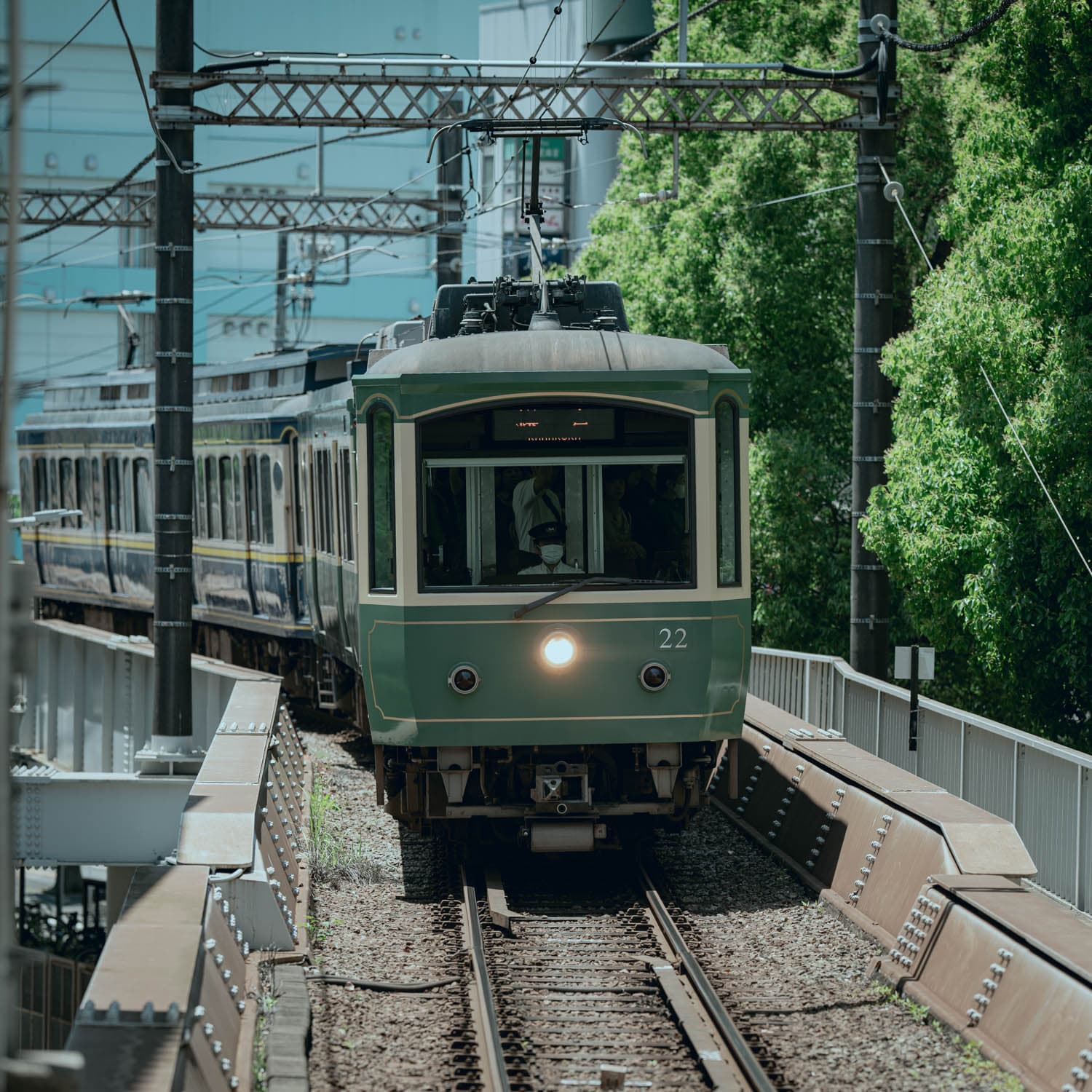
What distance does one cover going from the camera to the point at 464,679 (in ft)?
35.1

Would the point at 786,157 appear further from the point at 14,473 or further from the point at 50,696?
the point at 14,473

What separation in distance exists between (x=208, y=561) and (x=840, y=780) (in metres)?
12.8

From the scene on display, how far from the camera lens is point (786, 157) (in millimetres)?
22297

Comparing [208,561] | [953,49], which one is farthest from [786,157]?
[208,561]

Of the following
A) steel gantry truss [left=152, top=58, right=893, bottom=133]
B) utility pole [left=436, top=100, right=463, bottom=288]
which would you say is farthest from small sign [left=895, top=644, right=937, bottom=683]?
utility pole [left=436, top=100, right=463, bottom=288]

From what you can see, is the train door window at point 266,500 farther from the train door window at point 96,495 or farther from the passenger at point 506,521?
the passenger at point 506,521

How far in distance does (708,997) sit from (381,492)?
371 centimetres

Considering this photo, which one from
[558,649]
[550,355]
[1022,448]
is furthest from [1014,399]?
[558,649]

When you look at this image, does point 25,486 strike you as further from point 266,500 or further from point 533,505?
point 533,505

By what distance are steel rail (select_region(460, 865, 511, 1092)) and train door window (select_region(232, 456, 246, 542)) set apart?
1079 cm

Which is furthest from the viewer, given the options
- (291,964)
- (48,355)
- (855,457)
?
(48,355)

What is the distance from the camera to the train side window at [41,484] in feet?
95.6

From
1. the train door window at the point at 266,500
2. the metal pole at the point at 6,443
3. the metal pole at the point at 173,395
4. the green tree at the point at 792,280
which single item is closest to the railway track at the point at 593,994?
the metal pole at the point at 6,443

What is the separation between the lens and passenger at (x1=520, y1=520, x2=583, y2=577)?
10734mm
